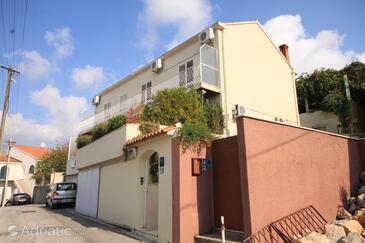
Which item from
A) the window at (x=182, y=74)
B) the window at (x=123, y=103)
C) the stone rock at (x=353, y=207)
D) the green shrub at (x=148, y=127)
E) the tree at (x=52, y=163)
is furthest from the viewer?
the tree at (x=52, y=163)

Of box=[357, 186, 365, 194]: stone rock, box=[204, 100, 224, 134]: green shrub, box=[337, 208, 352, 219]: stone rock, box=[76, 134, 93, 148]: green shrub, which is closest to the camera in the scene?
box=[337, 208, 352, 219]: stone rock

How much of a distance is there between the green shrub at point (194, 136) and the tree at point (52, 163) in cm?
2899

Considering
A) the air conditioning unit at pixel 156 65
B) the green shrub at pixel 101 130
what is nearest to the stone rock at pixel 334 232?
the green shrub at pixel 101 130

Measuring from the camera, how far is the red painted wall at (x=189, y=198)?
24.4 ft

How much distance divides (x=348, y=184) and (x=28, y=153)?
159 feet

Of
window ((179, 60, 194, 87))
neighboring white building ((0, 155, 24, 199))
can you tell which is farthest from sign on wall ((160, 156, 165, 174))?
neighboring white building ((0, 155, 24, 199))

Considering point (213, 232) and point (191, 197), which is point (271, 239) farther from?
point (191, 197)

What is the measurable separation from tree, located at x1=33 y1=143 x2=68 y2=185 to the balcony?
59.5ft

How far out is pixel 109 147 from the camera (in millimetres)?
12805

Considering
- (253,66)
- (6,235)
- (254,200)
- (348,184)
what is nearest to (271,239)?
(254,200)

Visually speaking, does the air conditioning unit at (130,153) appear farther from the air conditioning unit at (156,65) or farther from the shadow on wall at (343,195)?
the air conditioning unit at (156,65)

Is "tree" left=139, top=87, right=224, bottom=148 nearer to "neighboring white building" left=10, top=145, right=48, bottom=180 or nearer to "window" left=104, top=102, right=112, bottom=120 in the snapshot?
"window" left=104, top=102, right=112, bottom=120

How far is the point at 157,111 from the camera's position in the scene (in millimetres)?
11672

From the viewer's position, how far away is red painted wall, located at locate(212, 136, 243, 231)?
24.3 ft
